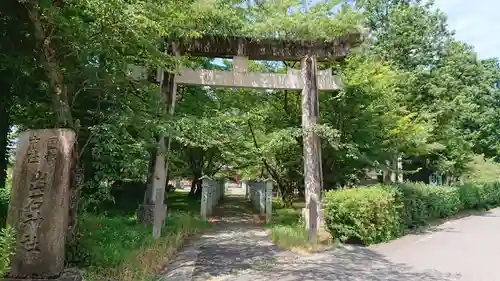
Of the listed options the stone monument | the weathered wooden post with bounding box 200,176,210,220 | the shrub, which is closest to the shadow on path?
the shrub

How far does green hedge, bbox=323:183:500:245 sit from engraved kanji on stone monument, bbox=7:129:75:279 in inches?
264

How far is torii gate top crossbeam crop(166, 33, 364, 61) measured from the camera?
32.9ft

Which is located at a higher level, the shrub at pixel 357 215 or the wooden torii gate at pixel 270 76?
the wooden torii gate at pixel 270 76

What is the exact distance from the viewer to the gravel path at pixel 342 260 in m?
6.55

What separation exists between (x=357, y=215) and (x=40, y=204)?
23.7 ft

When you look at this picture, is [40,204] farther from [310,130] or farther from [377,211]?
[377,211]

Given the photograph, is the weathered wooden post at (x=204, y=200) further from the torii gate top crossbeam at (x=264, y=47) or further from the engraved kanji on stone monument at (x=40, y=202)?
the engraved kanji on stone monument at (x=40, y=202)

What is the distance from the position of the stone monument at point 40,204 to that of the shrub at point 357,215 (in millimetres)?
6507

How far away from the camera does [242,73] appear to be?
1006 centimetres

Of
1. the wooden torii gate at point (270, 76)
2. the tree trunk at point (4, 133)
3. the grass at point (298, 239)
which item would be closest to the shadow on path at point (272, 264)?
the grass at point (298, 239)

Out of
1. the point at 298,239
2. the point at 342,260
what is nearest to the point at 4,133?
the point at 298,239

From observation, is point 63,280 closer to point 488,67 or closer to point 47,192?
point 47,192

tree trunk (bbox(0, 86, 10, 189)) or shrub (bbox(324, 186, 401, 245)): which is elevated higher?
tree trunk (bbox(0, 86, 10, 189))

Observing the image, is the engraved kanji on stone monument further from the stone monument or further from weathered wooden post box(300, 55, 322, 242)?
weathered wooden post box(300, 55, 322, 242)
